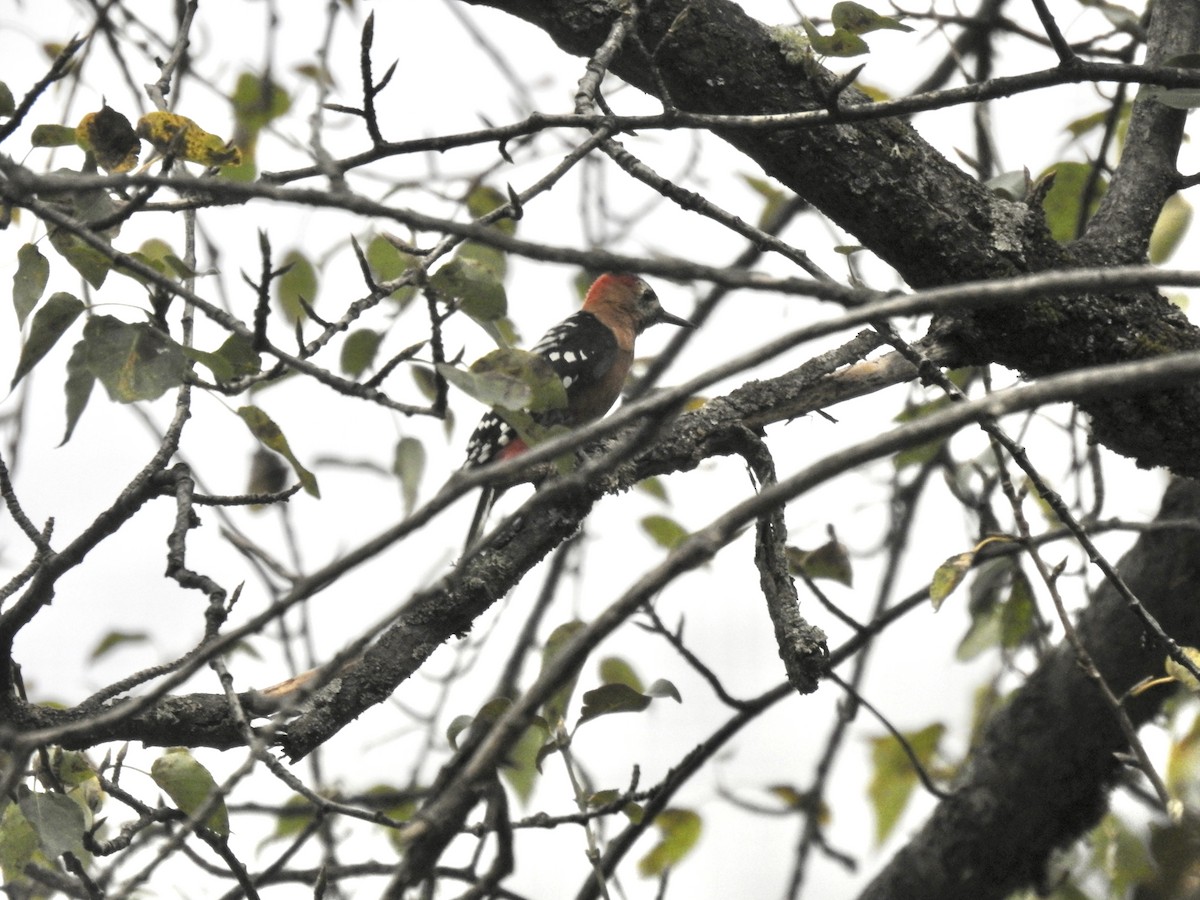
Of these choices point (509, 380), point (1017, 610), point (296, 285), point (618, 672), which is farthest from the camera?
point (1017, 610)

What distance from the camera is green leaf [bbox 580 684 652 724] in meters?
2.68

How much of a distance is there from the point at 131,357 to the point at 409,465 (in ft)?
4.23

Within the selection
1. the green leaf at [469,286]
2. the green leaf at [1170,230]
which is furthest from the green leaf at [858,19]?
the green leaf at [1170,230]

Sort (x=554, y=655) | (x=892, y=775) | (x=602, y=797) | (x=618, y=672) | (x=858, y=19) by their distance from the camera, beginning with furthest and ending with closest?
(x=892, y=775) → (x=618, y=672) → (x=602, y=797) → (x=554, y=655) → (x=858, y=19)

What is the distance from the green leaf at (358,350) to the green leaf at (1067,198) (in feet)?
5.94

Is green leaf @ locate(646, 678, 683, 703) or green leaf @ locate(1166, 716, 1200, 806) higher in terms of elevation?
green leaf @ locate(646, 678, 683, 703)

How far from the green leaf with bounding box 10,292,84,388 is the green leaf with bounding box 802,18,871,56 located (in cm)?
141

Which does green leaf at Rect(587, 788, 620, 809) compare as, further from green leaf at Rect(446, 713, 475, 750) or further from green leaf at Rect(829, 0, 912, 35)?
green leaf at Rect(829, 0, 912, 35)

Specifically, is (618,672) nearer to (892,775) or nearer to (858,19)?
(892,775)

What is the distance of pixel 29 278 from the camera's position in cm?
220

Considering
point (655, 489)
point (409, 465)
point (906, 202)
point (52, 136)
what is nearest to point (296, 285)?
point (409, 465)

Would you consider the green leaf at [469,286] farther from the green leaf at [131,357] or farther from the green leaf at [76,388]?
the green leaf at [76,388]

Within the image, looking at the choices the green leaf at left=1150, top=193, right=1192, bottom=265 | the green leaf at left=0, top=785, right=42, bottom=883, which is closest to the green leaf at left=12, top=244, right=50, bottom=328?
the green leaf at left=0, top=785, right=42, bottom=883

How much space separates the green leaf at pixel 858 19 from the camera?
2363 mm
